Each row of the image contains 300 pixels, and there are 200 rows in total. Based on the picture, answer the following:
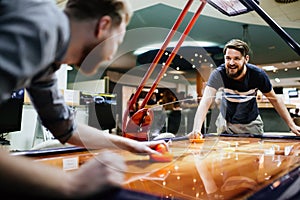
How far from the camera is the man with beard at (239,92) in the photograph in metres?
2.29

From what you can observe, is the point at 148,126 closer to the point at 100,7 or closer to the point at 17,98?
the point at 100,7

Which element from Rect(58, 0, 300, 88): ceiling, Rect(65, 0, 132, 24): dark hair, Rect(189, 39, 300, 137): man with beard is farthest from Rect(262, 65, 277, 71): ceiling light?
Rect(65, 0, 132, 24): dark hair

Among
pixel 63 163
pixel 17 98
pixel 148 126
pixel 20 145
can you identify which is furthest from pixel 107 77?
pixel 63 163

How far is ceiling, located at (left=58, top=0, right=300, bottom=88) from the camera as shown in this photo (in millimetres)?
4141

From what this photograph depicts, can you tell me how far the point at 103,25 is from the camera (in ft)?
1.97

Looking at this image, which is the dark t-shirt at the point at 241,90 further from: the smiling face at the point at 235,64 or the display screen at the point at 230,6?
the display screen at the point at 230,6

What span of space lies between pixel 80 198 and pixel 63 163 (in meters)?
0.71

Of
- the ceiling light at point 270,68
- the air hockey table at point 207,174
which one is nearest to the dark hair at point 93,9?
the air hockey table at point 207,174

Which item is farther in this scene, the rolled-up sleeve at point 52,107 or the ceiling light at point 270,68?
the ceiling light at point 270,68

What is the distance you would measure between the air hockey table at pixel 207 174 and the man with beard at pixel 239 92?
0.97m

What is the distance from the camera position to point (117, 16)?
63cm

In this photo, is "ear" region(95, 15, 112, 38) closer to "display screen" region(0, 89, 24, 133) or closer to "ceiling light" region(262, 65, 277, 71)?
"display screen" region(0, 89, 24, 133)

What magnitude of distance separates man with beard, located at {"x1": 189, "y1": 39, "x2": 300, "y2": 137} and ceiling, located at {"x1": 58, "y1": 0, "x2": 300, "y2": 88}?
0.58 m

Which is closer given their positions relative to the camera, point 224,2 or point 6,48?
point 6,48
